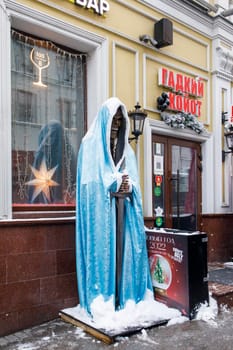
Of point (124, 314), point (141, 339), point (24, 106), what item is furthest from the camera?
point (24, 106)

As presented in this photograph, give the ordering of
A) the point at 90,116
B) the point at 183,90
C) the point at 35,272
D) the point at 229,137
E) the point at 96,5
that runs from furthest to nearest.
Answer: the point at 229,137
the point at 183,90
the point at 90,116
the point at 96,5
the point at 35,272

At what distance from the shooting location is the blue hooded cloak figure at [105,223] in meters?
3.91

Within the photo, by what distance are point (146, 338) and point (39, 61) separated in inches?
130

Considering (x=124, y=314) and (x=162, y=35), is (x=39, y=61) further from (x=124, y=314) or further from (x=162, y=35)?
(x=124, y=314)

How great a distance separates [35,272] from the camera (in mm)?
4086

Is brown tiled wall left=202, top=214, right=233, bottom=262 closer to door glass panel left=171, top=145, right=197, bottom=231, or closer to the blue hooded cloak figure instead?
door glass panel left=171, top=145, right=197, bottom=231

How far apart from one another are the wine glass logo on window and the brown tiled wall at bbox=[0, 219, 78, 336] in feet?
5.66

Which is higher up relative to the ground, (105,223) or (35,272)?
(105,223)

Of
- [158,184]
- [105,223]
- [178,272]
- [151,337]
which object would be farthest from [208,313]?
[158,184]

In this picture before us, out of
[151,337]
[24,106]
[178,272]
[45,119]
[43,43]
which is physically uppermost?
[43,43]

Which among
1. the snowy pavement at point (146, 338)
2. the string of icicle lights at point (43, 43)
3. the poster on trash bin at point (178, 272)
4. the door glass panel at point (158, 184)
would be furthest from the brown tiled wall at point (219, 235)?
the string of icicle lights at point (43, 43)

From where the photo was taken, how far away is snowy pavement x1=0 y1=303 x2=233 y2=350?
11.4 feet

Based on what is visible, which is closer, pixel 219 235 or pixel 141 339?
pixel 141 339

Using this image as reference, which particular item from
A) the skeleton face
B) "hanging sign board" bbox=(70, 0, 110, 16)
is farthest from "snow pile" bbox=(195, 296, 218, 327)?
"hanging sign board" bbox=(70, 0, 110, 16)
